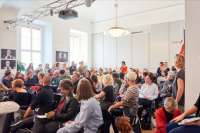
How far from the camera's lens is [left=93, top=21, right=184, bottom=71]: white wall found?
1050cm

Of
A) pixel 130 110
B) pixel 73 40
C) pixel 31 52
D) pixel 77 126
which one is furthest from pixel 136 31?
pixel 77 126

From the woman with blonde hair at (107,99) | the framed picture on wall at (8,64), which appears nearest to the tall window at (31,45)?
the framed picture on wall at (8,64)

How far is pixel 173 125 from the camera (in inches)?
94.2

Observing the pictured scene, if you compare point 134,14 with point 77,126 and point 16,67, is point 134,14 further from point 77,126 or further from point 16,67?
point 77,126

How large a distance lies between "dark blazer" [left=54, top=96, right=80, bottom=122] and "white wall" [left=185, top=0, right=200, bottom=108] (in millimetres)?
1494

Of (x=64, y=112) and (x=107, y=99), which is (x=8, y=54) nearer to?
(x=107, y=99)

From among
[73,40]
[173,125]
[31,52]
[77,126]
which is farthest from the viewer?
[73,40]

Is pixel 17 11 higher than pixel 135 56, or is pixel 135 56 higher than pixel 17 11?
pixel 17 11

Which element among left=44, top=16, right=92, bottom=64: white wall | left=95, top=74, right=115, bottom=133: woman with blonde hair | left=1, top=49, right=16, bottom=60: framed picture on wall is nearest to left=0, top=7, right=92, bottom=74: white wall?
left=44, top=16, right=92, bottom=64: white wall

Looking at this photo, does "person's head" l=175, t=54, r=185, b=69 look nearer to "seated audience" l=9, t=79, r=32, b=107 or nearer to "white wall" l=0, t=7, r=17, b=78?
"seated audience" l=9, t=79, r=32, b=107

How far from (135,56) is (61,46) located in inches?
140

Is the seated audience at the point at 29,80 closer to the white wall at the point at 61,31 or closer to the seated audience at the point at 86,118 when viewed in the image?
the white wall at the point at 61,31

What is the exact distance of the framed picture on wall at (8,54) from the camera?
9.73 m

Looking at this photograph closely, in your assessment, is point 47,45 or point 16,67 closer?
point 16,67
